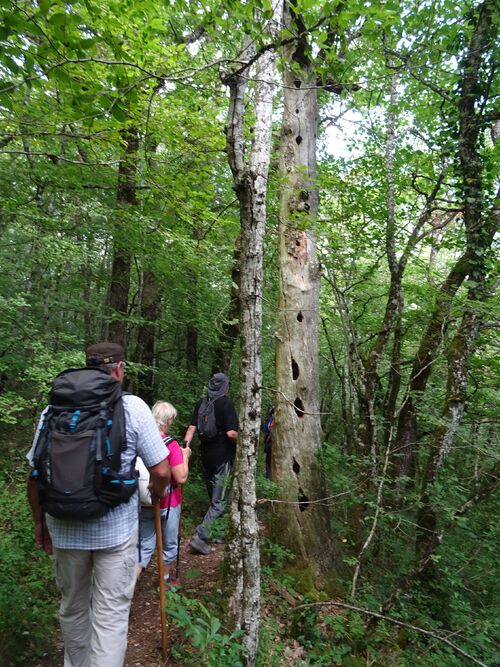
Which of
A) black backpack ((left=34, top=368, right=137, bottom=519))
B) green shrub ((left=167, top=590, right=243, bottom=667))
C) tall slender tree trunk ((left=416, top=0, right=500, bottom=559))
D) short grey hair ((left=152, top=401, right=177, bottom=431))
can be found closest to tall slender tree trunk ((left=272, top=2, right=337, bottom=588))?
tall slender tree trunk ((left=416, top=0, right=500, bottom=559))

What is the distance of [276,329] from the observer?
17.8 feet

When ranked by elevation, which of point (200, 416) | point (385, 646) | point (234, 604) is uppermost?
point (200, 416)

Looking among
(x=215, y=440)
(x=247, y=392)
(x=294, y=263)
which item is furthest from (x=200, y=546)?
(x=294, y=263)

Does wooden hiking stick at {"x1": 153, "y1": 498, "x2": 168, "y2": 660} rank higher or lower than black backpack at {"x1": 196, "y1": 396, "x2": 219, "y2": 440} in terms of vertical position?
lower

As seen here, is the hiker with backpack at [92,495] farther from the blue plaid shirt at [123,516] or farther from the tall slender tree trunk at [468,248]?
the tall slender tree trunk at [468,248]

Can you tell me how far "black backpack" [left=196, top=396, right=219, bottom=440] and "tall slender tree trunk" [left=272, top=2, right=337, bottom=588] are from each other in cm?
82

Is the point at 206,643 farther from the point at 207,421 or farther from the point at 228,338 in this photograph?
the point at 228,338

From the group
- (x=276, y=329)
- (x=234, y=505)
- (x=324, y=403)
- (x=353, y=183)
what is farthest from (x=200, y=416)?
(x=324, y=403)

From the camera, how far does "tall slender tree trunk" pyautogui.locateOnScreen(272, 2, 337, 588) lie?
476 cm

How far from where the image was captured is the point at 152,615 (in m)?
3.68

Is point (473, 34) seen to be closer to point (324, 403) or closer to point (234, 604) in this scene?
point (234, 604)

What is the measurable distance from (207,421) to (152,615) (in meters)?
2.05

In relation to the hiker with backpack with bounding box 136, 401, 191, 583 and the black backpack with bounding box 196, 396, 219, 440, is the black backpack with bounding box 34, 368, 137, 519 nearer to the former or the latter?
the hiker with backpack with bounding box 136, 401, 191, 583

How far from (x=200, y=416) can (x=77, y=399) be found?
3.01m
